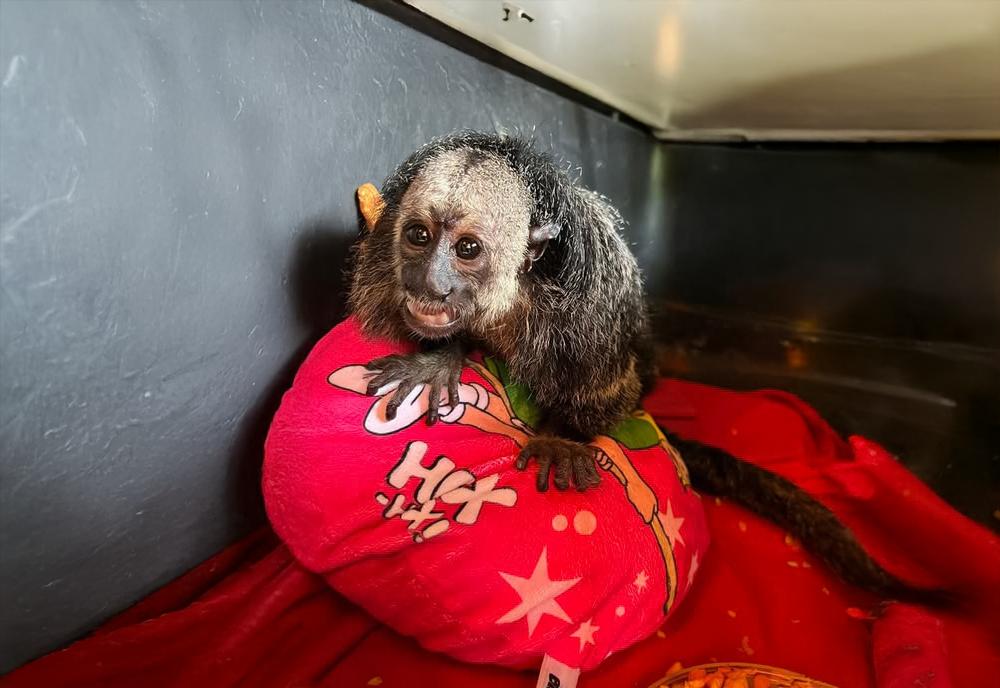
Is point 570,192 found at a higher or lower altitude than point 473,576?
higher

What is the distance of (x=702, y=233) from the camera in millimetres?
2920

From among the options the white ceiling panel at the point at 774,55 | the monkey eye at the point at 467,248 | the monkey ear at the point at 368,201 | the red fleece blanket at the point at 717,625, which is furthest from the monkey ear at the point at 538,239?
the red fleece blanket at the point at 717,625

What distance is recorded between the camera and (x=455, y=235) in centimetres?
123

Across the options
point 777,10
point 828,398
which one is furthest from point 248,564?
point 828,398

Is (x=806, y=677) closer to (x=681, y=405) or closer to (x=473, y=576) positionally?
(x=473, y=576)

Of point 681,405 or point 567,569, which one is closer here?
point 567,569

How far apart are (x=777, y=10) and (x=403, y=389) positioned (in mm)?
1080

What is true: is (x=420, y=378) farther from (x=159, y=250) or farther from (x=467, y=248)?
(x=159, y=250)

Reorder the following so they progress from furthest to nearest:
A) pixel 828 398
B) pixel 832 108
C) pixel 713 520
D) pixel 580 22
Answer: pixel 828 398 → pixel 832 108 → pixel 713 520 → pixel 580 22

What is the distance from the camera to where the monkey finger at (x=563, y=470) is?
1.27 m

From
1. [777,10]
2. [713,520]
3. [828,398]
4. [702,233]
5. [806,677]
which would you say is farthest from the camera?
[702,233]

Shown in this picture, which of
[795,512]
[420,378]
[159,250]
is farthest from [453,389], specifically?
[795,512]

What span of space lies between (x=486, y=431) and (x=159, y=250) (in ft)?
2.16

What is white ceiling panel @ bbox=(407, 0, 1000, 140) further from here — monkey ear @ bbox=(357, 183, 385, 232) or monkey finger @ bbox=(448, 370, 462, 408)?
monkey finger @ bbox=(448, 370, 462, 408)
